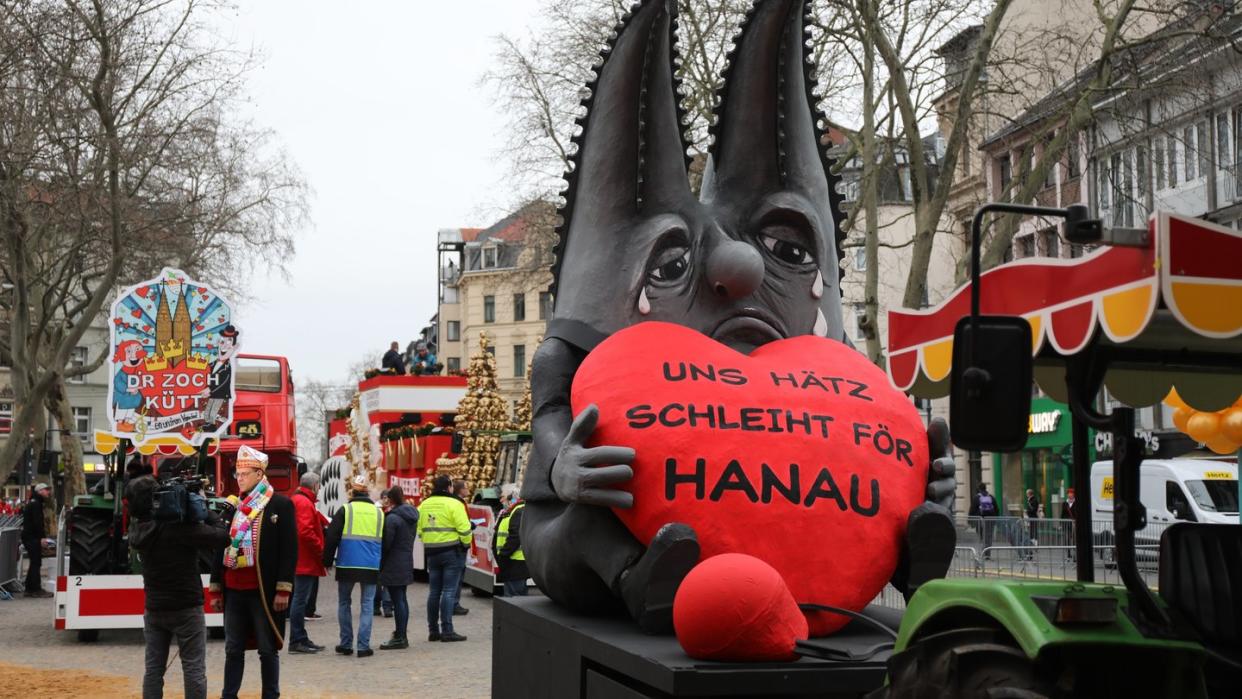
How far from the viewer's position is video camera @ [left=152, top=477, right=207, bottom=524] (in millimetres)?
8312

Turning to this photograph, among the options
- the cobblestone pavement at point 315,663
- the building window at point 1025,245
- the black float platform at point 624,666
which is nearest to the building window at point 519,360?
the building window at point 1025,245

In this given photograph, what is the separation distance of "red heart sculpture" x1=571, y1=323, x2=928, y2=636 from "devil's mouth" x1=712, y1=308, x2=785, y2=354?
0.93ft

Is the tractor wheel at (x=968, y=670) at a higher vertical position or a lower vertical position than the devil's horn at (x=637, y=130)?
lower

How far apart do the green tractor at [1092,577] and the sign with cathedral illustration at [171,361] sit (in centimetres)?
1380

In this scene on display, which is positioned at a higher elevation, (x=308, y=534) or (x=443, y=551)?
(x=308, y=534)

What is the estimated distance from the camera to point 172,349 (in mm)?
16750

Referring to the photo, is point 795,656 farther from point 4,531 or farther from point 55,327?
point 55,327

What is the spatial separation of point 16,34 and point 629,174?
1200 centimetres

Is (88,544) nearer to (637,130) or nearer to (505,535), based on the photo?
(505,535)

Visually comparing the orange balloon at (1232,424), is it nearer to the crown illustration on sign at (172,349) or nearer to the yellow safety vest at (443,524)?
the yellow safety vest at (443,524)

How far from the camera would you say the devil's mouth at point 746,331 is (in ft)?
20.5

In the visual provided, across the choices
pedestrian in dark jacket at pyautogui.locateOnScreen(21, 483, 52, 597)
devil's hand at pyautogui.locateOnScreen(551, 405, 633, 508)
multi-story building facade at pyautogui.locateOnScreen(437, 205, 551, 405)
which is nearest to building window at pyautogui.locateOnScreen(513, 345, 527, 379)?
multi-story building facade at pyautogui.locateOnScreen(437, 205, 551, 405)

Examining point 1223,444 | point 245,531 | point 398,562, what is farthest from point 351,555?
point 1223,444

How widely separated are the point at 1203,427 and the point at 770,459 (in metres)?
5.29
